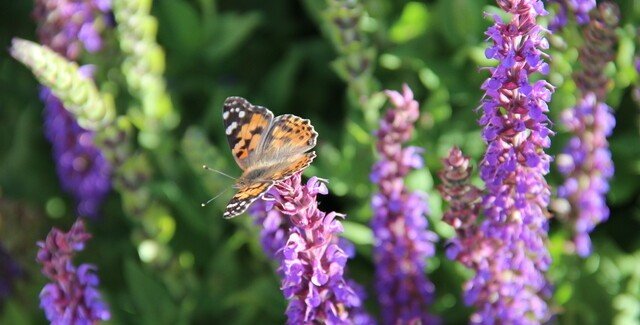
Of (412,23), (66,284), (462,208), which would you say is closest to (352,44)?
(412,23)

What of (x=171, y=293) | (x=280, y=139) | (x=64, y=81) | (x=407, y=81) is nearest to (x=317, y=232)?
(x=280, y=139)

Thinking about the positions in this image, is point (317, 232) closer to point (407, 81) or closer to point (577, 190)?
point (577, 190)

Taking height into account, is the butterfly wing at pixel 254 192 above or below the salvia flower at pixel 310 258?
above

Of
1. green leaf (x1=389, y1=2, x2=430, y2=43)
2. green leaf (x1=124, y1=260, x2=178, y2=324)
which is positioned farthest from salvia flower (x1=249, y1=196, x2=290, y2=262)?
green leaf (x1=389, y1=2, x2=430, y2=43)

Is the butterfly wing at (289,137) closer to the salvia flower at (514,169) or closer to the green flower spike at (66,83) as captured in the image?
the salvia flower at (514,169)

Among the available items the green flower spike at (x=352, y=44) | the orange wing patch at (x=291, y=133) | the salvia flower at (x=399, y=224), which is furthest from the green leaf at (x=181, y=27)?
the salvia flower at (x=399, y=224)

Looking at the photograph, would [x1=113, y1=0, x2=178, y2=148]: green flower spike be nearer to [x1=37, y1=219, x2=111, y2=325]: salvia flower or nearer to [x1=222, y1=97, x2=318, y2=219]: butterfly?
[x1=222, y1=97, x2=318, y2=219]: butterfly
